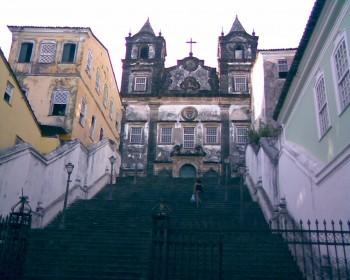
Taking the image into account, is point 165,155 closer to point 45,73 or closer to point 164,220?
point 45,73

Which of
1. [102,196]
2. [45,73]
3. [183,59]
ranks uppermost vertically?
[183,59]

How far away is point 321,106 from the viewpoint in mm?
11062

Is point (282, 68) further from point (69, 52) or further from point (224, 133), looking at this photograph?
point (69, 52)

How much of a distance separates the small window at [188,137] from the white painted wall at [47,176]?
37.0 feet

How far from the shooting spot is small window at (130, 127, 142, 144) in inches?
1235

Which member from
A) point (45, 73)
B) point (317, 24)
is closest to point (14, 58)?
point (45, 73)

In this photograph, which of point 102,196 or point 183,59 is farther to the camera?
point 183,59

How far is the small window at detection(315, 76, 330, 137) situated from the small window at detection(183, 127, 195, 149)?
64.8 feet

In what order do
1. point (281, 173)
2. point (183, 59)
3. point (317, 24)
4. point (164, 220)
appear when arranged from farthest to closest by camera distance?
point (183, 59)
point (281, 173)
point (317, 24)
point (164, 220)

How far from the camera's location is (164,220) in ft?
23.9

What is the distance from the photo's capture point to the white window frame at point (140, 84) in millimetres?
33875

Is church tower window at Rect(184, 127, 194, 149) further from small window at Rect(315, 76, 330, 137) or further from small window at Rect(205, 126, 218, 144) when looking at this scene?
small window at Rect(315, 76, 330, 137)

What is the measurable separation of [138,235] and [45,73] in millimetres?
15983

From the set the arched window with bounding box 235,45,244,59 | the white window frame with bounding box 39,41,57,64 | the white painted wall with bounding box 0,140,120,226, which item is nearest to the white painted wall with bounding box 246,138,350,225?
the white painted wall with bounding box 0,140,120,226
